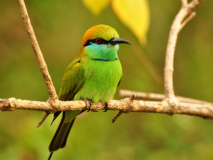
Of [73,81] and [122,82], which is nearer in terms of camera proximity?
[73,81]

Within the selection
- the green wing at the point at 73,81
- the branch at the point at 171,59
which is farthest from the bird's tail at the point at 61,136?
the branch at the point at 171,59

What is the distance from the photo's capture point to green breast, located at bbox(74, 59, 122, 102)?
2.33m

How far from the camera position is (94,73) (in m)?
2.37

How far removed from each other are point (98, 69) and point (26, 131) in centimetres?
68

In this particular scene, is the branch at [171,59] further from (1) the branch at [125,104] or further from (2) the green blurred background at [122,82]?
(2) the green blurred background at [122,82]

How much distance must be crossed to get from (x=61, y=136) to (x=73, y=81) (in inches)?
15.4

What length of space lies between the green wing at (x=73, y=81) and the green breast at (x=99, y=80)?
0.03 m

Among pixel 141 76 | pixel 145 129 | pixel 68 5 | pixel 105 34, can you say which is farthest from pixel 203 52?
pixel 105 34

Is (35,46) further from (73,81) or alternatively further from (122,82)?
(122,82)

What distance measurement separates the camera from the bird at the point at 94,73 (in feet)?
7.68

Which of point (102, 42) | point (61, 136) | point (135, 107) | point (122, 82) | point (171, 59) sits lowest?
point (122, 82)

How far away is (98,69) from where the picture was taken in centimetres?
237

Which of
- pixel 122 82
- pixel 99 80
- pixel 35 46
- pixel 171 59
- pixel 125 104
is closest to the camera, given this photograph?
pixel 35 46

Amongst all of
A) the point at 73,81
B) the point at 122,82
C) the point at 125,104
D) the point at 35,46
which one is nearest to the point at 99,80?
the point at 73,81
